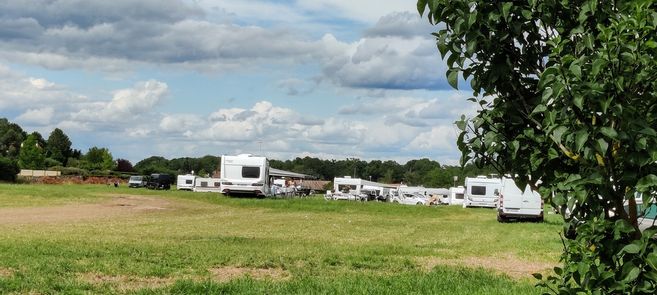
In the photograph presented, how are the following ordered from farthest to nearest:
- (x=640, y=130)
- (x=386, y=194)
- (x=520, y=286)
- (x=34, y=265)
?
(x=386, y=194) → (x=34, y=265) → (x=520, y=286) → (x=640, y=130)

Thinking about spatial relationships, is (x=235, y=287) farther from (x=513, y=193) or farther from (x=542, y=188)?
(x=513, y=193)

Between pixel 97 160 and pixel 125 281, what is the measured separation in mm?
119739

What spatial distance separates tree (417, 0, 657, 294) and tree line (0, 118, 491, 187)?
73756mm

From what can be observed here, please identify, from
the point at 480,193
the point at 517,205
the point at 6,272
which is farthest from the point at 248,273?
the point at 480,193

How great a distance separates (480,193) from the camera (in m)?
54.3

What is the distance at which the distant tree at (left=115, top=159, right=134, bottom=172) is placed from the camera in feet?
399

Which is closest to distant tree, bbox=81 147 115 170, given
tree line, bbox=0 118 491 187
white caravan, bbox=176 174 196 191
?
tree line, bbox=0 118 491 187

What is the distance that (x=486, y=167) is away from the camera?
3611 millimetres

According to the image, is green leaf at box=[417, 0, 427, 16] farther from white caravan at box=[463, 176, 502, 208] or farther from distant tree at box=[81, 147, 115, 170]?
distant tree at box=[81, 147, 115, 170]

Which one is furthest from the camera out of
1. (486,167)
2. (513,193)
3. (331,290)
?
(513,193)

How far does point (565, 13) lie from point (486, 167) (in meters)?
0.84

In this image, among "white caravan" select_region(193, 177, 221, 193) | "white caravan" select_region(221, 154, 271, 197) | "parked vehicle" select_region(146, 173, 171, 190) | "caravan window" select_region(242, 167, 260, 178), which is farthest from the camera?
"white caravan" select_region(193, 177, 221, 193)

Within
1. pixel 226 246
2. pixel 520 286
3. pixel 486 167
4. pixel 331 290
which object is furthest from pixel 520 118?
pixel 226 246

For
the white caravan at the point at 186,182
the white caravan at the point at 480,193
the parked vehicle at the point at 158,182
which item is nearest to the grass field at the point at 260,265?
the white caravan at the point at 480,193
